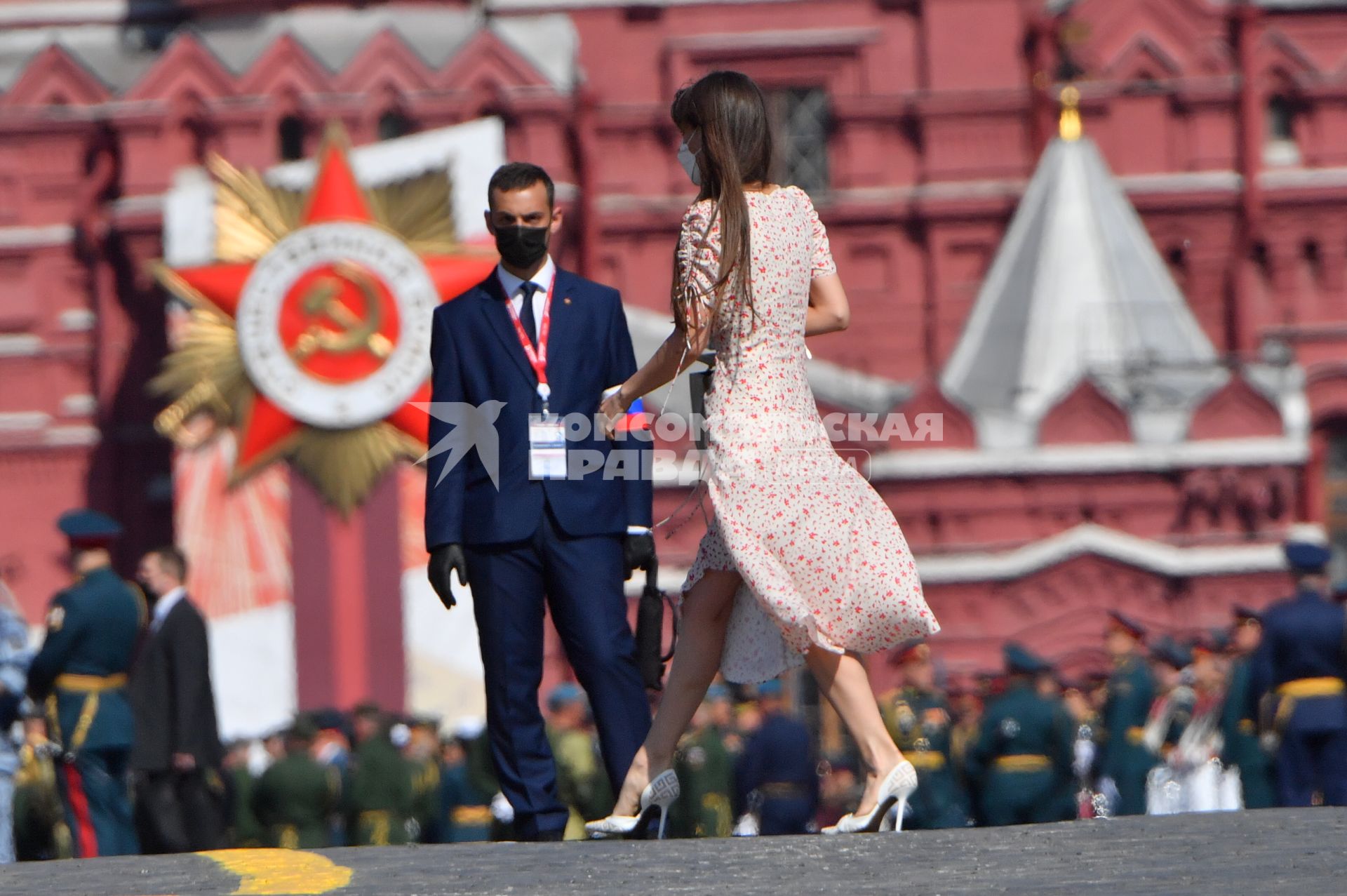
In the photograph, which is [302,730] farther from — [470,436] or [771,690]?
[470,436]

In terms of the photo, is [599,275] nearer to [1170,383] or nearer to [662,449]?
[662,449]

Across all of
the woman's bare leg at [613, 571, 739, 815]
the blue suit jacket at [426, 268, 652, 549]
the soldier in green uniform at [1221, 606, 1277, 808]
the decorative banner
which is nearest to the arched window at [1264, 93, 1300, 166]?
the decorative banner

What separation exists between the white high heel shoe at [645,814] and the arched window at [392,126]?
1316 cm

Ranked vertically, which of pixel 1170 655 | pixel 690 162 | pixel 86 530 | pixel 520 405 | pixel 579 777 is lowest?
pixel 579 777

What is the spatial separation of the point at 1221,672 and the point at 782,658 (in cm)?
695

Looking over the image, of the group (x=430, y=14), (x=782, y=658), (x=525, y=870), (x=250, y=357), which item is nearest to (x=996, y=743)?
(x=782, y=658)

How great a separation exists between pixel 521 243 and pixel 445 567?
31.0 inches

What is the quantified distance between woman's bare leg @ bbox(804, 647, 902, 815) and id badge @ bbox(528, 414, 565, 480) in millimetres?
811

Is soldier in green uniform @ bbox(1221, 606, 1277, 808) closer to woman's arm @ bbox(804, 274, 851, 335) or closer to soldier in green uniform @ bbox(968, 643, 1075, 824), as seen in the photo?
soldier in green uniform @ bbox(968, 643, 1075, 824)

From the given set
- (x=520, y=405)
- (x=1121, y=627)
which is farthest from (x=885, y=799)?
(x=1121, y=627)

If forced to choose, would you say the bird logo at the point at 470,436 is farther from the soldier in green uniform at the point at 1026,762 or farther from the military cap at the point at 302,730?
the military cap at the point at 302,730

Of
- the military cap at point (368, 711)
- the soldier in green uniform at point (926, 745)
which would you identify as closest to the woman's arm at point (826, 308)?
the soldier in green uniform at point (926, 745)

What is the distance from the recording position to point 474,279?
16.0 meters

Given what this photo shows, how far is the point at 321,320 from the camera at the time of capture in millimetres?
16328
